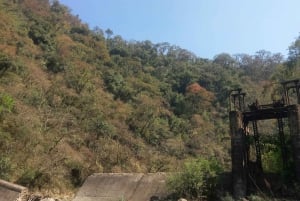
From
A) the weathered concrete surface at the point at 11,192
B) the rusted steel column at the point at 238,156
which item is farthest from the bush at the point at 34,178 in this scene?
the rusted steel column at the point at 238,156

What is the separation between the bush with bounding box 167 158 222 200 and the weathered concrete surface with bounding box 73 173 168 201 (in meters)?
0.57

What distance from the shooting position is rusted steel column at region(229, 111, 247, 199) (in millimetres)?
10953

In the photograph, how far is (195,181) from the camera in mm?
10805

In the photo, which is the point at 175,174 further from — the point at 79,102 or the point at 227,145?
the point at 227,145

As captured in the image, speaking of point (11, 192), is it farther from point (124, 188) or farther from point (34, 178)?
point (34, 178)

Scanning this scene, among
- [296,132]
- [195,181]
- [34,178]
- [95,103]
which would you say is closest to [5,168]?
[34,178]

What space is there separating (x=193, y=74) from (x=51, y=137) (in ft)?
89.2

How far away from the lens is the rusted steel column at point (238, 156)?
11.0 metres

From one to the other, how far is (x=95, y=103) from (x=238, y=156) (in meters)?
19.5

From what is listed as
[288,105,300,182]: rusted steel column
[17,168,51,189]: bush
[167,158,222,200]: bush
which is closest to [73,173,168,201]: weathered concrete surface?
[167,158,222,200]: bush

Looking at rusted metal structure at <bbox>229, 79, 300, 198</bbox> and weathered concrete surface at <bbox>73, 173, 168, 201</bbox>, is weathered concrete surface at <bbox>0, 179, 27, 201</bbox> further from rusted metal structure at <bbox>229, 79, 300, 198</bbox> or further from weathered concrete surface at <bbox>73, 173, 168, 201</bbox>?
rusted metal structure at <bbox>229, 79, 300, 198</bbox>

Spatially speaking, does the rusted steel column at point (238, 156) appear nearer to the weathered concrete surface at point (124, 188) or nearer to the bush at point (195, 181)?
the bush at point (195, 181)

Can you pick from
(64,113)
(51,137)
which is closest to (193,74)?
(64,113)

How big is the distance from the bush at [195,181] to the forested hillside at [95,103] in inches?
79.1
